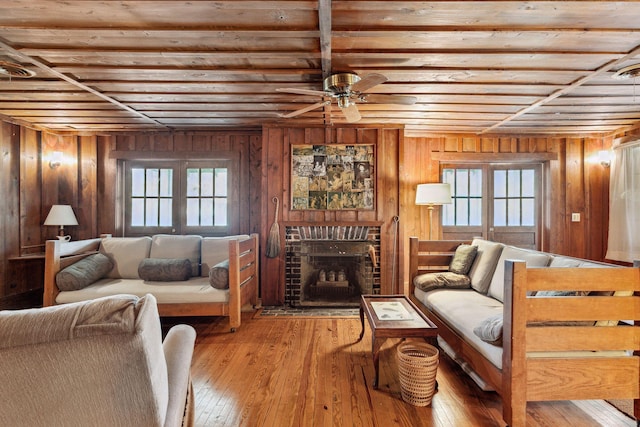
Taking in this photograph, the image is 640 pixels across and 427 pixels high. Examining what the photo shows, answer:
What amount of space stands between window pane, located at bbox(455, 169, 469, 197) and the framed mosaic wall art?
1572mm

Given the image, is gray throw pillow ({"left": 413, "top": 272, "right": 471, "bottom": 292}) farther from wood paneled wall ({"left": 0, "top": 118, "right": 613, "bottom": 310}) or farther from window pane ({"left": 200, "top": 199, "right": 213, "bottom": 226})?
window pane ({"left": 200, "top": 199, "right": 213, "bottom": 226})

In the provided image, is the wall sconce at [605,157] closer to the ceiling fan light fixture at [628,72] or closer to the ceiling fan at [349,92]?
the ceiling fan light fixture at [628,72]

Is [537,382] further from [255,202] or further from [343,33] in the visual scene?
[255,202]

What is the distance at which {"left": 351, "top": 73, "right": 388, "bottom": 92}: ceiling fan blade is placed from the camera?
2297 mm

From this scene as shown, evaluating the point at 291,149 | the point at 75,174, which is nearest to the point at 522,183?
the point at 291,149

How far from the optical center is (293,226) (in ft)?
14.1

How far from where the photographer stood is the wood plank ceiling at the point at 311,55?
194 centimetres

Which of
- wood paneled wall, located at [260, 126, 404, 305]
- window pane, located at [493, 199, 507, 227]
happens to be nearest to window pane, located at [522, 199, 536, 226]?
window pane, located at [493, 199, 507, 227]

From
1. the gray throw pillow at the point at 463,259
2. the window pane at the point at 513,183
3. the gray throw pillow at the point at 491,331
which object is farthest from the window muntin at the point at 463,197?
the gray throw pillow at the point at 491,331

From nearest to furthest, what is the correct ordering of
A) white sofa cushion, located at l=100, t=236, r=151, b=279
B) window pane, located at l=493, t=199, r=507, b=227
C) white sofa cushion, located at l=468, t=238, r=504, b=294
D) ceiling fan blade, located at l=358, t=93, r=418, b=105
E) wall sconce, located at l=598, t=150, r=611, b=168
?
1. ceiling fan blade, located at l=358, t=93, r=418, b=105
2. white sofa cushion, located at l=468, t=238, r=504, b=294
3. white sofa cushion, located at l=100, t=236, r=151, b=279
4. wall sconce, located at l=598, t=150, r=611, b=168
5. window pane, located at l=493, t=199, r=507, b=227

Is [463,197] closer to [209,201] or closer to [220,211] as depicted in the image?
[220,211]

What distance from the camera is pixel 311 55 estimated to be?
7.88 feet

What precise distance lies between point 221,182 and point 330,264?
6.67ft

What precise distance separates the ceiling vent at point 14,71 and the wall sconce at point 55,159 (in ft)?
6.59
